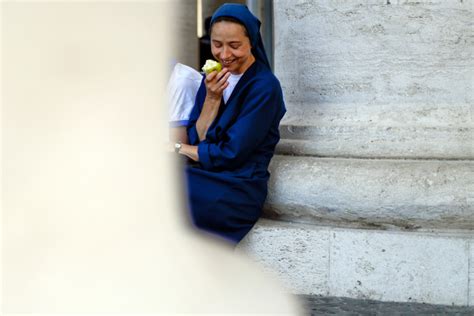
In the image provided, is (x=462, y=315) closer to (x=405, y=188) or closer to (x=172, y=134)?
(x=405, y=188)

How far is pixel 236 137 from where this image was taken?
3.50 meters

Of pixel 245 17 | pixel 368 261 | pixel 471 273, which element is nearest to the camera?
pixel 471 273

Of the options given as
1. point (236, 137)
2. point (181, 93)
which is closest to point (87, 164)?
point (236, 137)

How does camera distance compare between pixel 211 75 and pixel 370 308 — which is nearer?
pixel 370 308

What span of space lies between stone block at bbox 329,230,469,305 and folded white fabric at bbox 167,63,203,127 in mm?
923

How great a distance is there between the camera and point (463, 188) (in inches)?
133

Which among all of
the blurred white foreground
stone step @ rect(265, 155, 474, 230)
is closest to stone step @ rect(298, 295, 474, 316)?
stone step @ rect(265, 155, 474, 230)

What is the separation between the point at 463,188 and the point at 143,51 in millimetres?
1906

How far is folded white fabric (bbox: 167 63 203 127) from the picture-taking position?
3870 millimetres

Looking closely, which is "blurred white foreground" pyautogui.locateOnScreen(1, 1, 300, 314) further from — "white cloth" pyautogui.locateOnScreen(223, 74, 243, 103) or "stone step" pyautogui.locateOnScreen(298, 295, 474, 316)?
"white cloth" pyautogui.locateOnScreen(223, 74, 243, 103)

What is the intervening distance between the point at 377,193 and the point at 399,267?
0.32 m

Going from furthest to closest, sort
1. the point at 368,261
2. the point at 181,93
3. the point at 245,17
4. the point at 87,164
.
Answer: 1. the point at 181,93
2. the point at 245,17
3. the point at 368,261
4. the point at 87,164

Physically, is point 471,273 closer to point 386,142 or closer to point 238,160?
point 386,142

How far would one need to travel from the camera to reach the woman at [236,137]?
3.54 m
